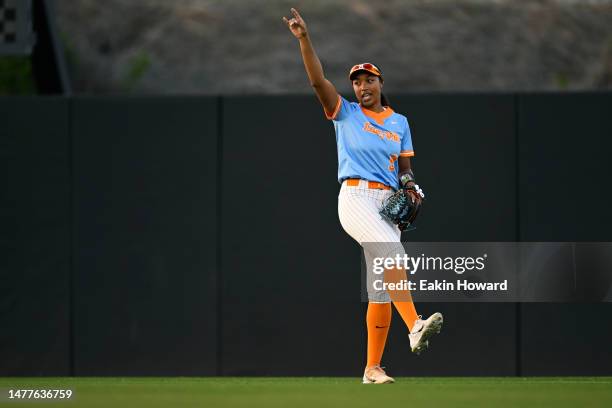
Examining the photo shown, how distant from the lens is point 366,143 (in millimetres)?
6945

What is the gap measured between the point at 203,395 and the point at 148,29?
37.2 feet

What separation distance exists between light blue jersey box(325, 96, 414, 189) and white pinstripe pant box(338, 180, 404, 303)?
0.09 metres

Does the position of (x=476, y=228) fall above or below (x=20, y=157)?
below

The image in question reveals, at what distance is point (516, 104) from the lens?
878 centimetres

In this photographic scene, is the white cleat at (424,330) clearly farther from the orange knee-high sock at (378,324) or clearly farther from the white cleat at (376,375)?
the white cleat at (376,375)

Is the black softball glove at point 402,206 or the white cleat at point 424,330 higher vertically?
the black softball glove at point 402,206

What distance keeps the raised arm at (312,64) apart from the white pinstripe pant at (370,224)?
0.52 m

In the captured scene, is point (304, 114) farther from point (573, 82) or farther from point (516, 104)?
point (573, 82)

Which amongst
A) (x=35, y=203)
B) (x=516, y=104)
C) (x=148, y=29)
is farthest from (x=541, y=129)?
(x=148, y=29)

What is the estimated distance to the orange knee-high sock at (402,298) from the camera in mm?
6750

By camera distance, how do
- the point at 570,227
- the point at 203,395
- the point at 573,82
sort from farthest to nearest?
the point at 573,82, the point at 570,227, the point at 203,395

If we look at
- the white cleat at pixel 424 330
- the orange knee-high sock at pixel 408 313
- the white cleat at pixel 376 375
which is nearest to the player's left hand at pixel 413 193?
the orange knee-high sock at pixel 408 313

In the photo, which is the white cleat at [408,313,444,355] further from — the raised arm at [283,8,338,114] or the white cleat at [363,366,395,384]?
the raised arm at [283,8,338,114]

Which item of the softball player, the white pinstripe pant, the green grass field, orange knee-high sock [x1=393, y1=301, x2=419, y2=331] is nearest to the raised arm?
the softball player
